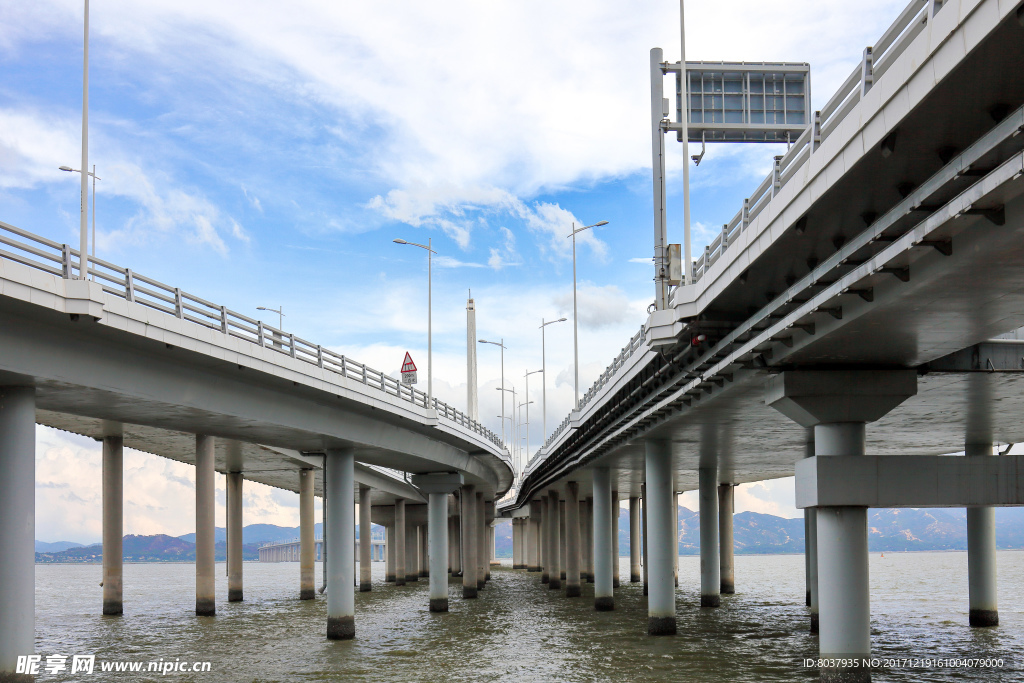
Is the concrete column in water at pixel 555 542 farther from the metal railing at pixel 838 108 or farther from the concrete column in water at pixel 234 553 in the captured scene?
the metal railing at pixel 838 108

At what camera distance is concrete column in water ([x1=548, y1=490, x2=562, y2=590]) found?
8044cm

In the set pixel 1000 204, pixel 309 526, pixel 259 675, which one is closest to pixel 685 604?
pixel 309 526

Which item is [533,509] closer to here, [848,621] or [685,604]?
[685,604]

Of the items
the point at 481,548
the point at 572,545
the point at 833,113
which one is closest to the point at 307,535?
the point at 572,545

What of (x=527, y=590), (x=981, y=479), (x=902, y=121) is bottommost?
(x=527, y=590)

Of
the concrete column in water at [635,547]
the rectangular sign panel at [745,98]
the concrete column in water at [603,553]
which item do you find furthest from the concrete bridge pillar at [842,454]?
the concrete column in water at [635,547]

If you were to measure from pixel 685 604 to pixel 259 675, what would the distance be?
33.2 metres

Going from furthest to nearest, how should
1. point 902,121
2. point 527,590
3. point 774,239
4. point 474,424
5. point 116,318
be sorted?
1. point 527,590
2. point 474,424
3. point 116,318
4. point 774,239
5. point 902,121

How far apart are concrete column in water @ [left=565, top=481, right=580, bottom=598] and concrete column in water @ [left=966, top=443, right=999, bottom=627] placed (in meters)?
30.8

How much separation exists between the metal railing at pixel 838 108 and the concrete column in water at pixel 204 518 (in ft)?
115

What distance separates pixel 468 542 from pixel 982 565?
1372 inches

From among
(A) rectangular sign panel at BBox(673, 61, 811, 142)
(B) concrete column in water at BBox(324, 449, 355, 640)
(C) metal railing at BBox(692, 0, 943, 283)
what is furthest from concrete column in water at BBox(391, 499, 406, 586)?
(C) metal railing at BBox(692, 0, 943, 283)

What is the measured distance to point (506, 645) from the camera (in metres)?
37.5

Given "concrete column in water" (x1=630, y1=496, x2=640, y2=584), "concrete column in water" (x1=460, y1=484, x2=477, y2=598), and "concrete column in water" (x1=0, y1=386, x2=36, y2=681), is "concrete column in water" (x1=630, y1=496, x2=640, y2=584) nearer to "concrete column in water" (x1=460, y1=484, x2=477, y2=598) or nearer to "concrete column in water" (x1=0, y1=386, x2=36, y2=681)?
"concrete column in water" (x1=460, y1=484, x2=477, y2=598)
